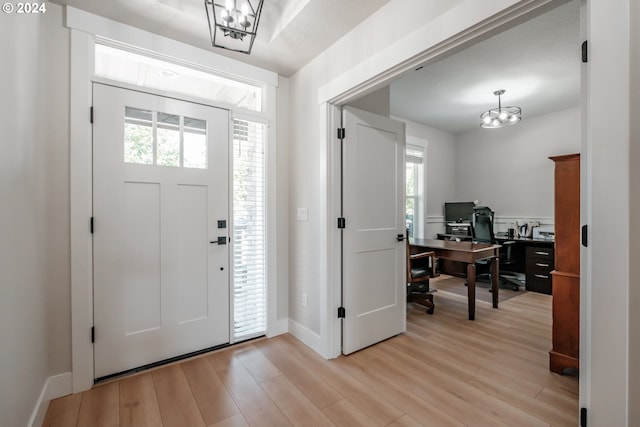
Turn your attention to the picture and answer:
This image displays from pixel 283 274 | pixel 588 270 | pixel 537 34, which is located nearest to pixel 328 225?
pixel 283 274

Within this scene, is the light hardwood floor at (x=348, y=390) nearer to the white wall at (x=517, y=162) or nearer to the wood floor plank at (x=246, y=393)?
the wood floor plank at (x=246, y=393)

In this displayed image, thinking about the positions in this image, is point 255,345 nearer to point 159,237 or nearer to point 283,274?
point 283,274

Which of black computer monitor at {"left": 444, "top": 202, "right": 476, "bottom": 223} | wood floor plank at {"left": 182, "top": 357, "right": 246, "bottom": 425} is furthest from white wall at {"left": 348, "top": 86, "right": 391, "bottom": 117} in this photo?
black computer monitor at {"left": 444, "top": 202, "right": 476, "bottom": 223}

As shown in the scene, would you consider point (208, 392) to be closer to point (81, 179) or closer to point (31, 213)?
point (31, 213)

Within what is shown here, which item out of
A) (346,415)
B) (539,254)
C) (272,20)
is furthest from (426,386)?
(539,254)

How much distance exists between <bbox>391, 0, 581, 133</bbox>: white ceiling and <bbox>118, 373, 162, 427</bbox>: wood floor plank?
2672mm

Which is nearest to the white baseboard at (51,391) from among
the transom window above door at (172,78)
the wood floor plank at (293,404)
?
the wood floor plank at (293,404)

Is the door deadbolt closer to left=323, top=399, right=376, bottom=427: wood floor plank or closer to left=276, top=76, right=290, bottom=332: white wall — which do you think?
left=276, top=76, right=290, bottom=332: white wall

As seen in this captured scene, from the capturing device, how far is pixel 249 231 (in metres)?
2.70

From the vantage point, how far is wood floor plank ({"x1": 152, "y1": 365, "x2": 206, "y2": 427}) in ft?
5.37

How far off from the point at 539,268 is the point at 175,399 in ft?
16.0

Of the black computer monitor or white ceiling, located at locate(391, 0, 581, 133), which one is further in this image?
the black computer monitor

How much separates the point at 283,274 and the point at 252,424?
4.49ft

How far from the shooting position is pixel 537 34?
2.66 meters
